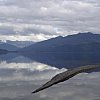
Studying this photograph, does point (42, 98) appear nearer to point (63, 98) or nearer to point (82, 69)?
point (63, 98)

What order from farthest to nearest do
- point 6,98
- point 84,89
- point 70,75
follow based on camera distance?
point 84,89
point 6,98
point 70,75

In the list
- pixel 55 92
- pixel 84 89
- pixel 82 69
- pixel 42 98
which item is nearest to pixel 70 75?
pixel 82 69

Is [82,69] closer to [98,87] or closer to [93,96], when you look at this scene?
[93,96]

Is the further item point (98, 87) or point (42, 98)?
point (98, 87)

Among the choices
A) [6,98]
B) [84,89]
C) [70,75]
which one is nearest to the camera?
[70,75]

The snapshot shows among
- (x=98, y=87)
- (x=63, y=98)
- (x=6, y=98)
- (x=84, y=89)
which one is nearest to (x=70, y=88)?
(x=84, y=89)

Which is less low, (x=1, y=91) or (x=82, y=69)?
(x=82, y=69)

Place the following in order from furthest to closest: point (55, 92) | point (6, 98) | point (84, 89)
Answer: point (84, 89) → point (55, 92) → point (6, 98)

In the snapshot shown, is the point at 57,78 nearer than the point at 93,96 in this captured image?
Yes

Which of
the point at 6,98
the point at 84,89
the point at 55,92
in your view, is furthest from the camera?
the point at 84,89
